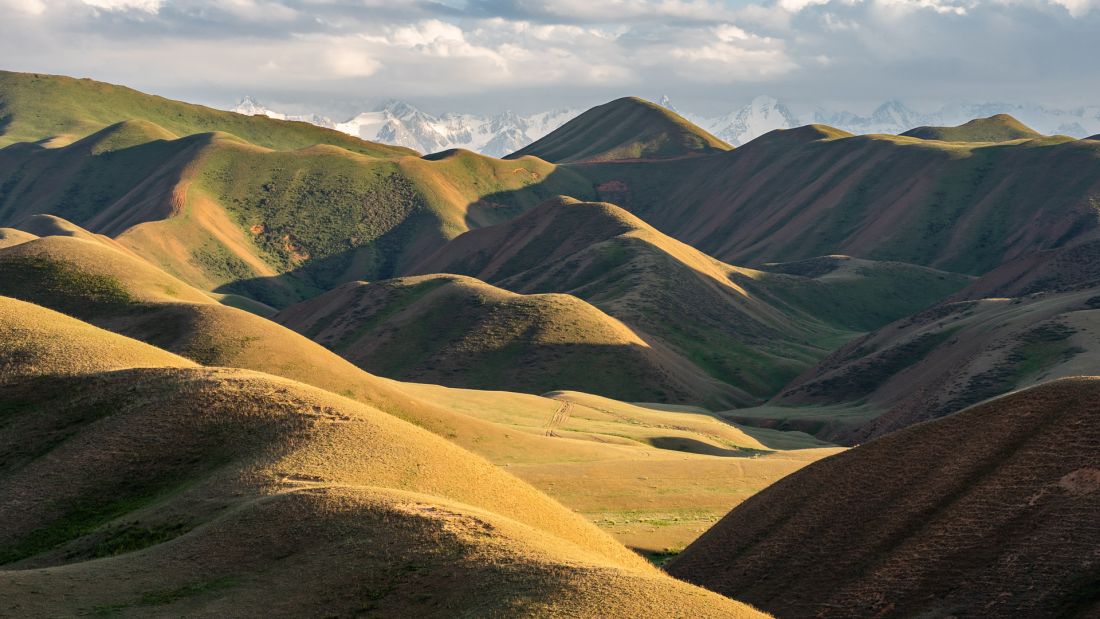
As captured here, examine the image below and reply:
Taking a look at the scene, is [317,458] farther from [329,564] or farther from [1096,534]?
[1096,534]

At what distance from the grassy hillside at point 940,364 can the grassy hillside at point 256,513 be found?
6740 cm

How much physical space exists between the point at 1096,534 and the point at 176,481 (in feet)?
116

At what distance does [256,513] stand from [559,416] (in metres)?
69.8

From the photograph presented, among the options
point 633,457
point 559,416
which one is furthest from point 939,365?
point 633,457

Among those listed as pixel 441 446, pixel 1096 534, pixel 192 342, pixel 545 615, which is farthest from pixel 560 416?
pixel 545 615

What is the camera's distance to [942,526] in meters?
43.5

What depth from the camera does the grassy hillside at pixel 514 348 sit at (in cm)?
14462

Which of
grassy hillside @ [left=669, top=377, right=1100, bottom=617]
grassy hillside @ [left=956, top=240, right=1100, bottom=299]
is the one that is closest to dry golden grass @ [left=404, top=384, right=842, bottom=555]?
grassy hillside @ [left=669, top=377, right=1100, bottom=617]

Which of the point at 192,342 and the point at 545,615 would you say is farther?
the point at 192,342

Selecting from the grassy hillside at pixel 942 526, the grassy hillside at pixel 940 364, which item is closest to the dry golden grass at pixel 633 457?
the grassy hillside at pixel 940 364

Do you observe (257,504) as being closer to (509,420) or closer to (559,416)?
(509,420)

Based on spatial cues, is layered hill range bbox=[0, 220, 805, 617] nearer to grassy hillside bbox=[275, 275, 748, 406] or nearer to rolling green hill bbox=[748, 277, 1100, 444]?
rolling green hill bbox=[748, 277, 1100, 444]

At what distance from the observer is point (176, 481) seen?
157 ft

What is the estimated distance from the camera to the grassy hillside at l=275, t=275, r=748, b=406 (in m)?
145
